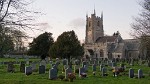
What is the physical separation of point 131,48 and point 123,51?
465 cm

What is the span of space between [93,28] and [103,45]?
923 cm

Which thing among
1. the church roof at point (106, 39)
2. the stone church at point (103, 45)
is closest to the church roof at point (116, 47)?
the stone church at point (103, 45)

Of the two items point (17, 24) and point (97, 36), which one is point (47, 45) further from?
point (17, 24)

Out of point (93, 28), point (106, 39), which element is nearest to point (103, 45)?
point (106, 39)

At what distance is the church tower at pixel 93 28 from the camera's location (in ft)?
351

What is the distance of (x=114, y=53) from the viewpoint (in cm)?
9788

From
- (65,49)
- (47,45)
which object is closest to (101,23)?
(47,45)

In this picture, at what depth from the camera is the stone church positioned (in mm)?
98438

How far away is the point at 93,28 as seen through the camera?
106938 millimetres

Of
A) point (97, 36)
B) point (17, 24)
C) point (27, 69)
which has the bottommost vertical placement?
point (27, 69)

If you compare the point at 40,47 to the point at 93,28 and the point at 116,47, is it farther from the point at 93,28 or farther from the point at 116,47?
the point at 93,28

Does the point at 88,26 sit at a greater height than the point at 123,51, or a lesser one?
greater

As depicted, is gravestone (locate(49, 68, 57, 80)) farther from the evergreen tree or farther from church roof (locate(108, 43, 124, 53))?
church roof (locate(108, 43, 124, 53))

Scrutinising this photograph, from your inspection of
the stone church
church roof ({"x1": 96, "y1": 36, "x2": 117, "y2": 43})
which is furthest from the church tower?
church roof ({"x1": 96, "y1": 36, "x2": 117, "y2": 43})
